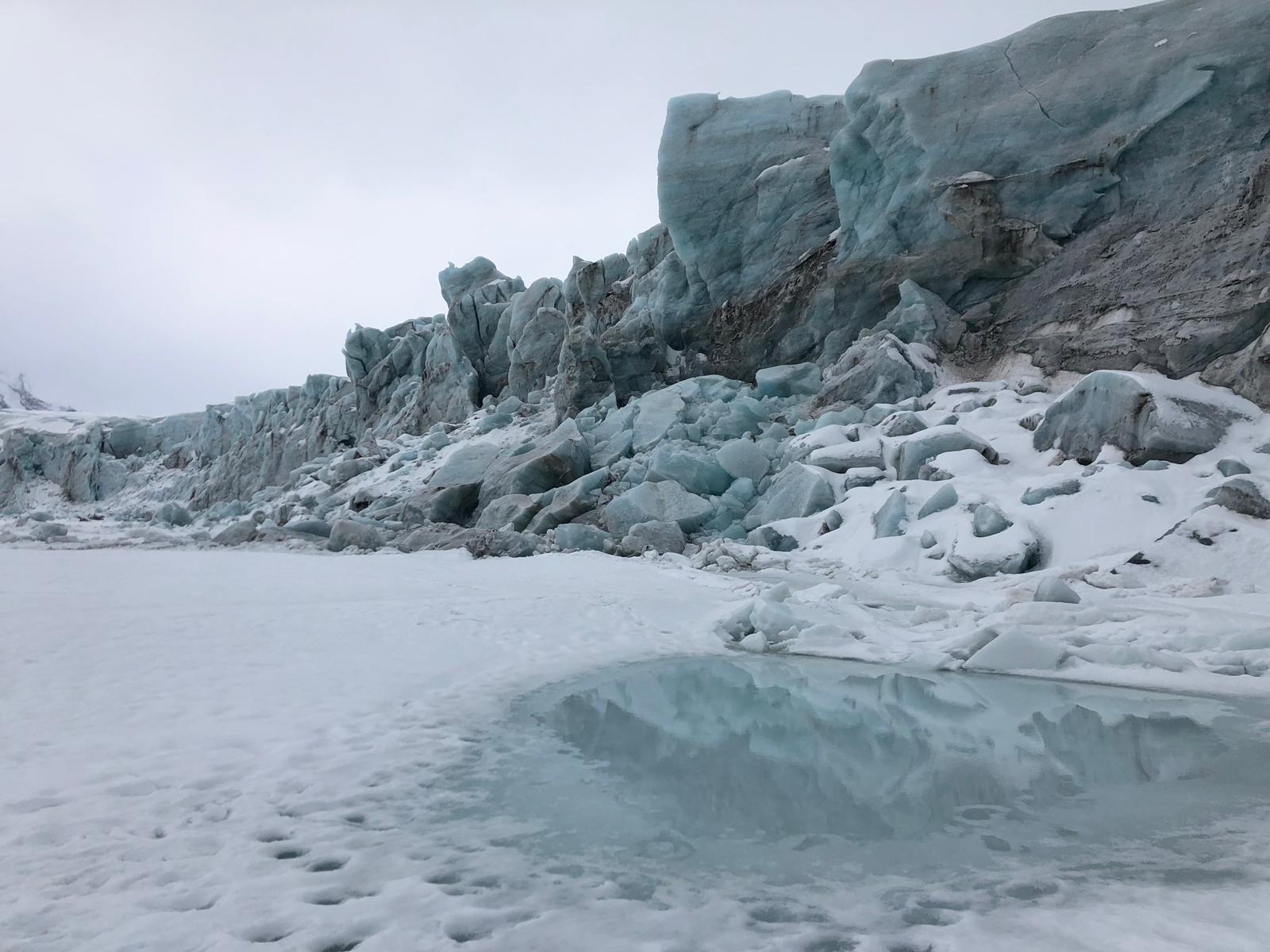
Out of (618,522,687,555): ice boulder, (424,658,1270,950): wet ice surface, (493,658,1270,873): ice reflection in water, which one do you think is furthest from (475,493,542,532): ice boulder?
(424,658,1270,950): wet ice surface

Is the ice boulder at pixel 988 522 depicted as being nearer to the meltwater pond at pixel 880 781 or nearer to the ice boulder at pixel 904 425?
the ice boulder at pixel 904 425

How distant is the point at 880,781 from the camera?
10.0 ft

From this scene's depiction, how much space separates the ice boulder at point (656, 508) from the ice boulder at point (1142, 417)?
537cm

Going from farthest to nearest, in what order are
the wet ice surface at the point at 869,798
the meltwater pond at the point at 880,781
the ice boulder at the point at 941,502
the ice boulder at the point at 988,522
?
the ice boulder at the point at 941,502, the ice boulder at the point at 988,522, the meltwater pond at the point at 880,781, the wet ice surface at the point at 869,798

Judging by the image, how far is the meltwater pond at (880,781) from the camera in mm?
2350

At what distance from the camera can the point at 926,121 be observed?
15.3 metres

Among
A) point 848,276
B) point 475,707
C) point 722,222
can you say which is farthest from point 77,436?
point 475,707

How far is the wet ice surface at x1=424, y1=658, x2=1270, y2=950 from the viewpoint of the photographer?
7.03 feet

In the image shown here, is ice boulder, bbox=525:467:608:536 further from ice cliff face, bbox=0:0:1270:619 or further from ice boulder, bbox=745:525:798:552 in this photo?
ice boulder, bbox=745:525:798:552

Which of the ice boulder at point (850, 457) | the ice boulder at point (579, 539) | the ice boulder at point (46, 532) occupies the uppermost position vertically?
the ice boulder at point (850, 457)

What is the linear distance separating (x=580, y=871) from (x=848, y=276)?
16373 millimetres

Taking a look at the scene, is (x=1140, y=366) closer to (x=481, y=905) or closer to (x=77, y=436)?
(x=481, y=905)

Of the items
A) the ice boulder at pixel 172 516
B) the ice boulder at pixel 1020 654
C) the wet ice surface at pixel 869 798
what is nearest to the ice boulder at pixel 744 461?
the ice boulder at pixel 1020 654

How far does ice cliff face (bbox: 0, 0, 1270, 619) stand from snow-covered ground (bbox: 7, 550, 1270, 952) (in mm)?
2872
